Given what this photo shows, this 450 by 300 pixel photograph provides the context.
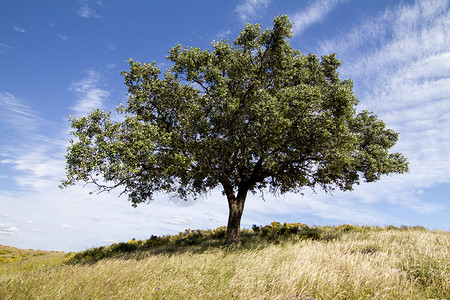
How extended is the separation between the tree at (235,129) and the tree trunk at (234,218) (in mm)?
71

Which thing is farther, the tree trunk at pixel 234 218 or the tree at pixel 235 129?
the tree trunk at pixel 234 218

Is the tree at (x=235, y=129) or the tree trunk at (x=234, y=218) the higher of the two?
the tree at (x=235, y=129)

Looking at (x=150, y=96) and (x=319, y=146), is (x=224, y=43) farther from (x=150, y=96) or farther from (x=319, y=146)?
(x=319, y=146)

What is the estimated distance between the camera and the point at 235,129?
16766mm

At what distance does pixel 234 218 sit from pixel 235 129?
21.5 feet

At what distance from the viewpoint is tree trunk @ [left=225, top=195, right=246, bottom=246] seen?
60.7ft

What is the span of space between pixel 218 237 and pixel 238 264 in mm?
14451

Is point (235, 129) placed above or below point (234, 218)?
above

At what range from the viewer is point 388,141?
19406 millimetres

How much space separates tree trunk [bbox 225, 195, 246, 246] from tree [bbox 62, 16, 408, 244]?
0.23ft

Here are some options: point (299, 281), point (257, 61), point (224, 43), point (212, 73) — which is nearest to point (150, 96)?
point (212, 73)

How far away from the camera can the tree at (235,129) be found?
47.9ft

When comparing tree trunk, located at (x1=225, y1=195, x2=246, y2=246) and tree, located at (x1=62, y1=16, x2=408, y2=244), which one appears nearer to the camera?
tree, located at (x1=62, y1=16, x2=408, y2=244)

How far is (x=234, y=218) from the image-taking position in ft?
62.1
